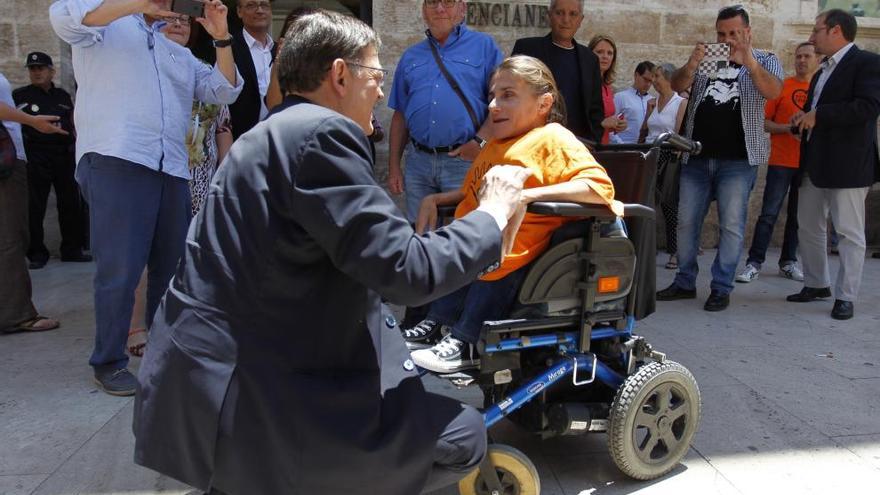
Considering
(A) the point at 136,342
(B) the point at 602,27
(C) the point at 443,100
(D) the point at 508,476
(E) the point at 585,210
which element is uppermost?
(B) the point at 602,27

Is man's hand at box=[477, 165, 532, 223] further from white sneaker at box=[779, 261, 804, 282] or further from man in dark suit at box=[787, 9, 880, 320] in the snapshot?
white sneaker at box=[779, 261, 804, 282]

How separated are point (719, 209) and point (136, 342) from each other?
3.95 m

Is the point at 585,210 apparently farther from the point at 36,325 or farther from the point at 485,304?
the point at 36,325

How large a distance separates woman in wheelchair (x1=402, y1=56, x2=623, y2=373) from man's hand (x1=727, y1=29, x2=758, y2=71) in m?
2.60

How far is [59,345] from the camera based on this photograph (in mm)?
4199

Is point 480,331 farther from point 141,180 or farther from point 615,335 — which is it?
point 141,180

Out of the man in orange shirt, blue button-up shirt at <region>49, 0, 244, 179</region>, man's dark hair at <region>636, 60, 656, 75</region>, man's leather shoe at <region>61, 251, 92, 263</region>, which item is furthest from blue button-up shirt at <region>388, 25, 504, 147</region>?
man's leather shoe at <region>61, 251, 92, 263</region>

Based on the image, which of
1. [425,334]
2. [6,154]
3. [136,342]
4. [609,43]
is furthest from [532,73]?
[609,43]

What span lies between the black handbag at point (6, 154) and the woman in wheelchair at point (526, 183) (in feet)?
9.16

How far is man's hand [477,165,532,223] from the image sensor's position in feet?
5.82

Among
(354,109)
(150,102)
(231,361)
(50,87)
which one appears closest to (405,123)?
(150,102)

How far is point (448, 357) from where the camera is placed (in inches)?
97.6

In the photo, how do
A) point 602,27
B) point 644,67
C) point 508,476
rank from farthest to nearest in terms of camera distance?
point 602,27
point 644,67
point 508,476

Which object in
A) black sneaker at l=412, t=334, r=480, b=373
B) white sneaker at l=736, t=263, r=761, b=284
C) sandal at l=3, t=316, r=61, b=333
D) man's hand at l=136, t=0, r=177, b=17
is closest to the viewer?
black sneaker at l=412, t=334, r=480, b=373
